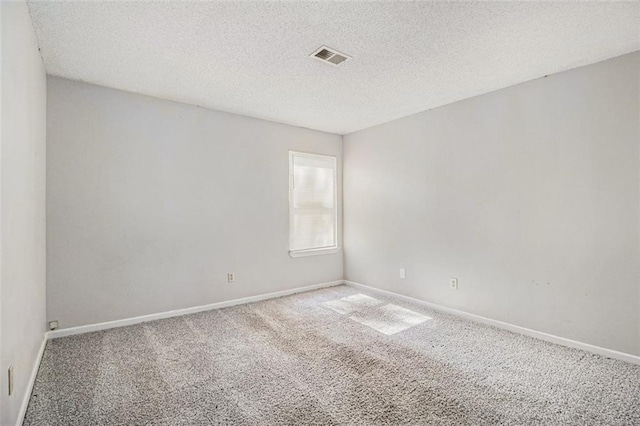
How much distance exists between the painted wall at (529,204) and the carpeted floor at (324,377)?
0.39m

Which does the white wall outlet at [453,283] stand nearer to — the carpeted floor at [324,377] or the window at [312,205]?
the carpeted floor at [324,377]

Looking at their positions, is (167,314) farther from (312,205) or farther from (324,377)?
(312,205)

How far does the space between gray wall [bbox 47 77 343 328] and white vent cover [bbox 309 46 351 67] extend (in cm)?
177

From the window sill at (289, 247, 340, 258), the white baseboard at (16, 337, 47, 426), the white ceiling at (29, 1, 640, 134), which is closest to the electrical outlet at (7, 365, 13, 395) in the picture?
the white baseboard at (16, 337, 47, 426)

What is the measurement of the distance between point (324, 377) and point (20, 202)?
7.23 ft

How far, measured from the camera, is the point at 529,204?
9.72 ft

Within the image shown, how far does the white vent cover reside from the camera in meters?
2.40

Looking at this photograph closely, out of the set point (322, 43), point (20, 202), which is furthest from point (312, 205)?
point (20, 202)

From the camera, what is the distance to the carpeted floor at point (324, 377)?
5.93ft

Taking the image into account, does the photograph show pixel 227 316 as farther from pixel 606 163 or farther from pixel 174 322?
pixel 606 163

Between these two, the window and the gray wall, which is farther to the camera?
the window

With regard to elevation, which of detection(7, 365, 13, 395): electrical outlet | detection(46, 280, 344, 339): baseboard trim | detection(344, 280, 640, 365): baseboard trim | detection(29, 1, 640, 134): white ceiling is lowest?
detection(344, 280, 640, 365): baseboard trim

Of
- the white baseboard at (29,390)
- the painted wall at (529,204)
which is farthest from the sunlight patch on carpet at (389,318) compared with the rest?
the white baseboard at (29,390)

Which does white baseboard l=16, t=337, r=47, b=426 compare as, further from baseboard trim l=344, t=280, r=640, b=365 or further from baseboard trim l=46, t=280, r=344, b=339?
baseboard trim l=344, t=280, r=640, b=365
